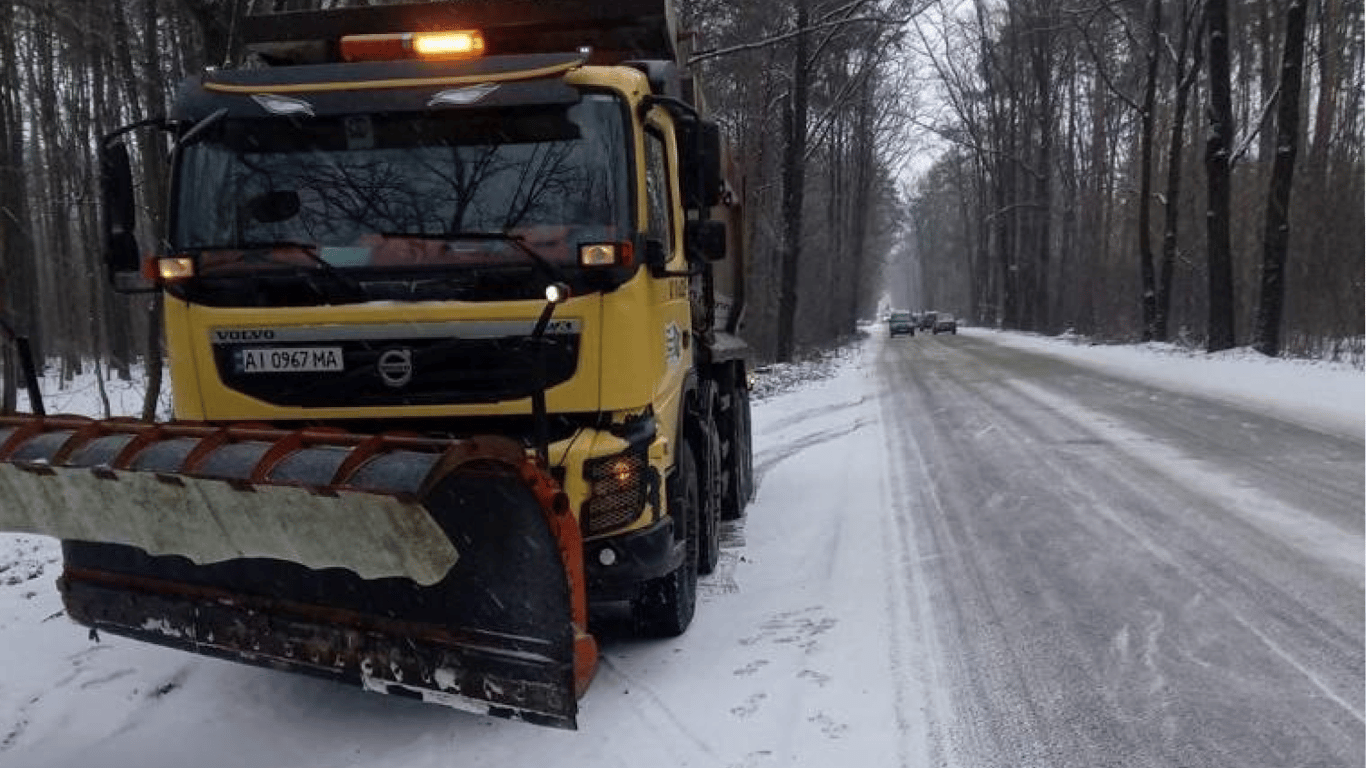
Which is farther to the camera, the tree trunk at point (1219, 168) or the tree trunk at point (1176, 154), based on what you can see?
the tree trunk at point (1176, 154)

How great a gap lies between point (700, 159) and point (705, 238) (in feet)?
1.41

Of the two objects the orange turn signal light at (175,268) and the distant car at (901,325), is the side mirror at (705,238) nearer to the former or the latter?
the orange turn signal light at (175,268)

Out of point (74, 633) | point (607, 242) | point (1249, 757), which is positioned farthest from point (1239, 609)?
point (74, 633)

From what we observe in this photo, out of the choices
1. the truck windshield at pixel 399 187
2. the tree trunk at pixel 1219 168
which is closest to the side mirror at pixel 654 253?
the truck windshield at pixel 399 187

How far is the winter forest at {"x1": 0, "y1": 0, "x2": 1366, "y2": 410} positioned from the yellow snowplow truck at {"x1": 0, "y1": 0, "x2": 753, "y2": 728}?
1072 millimetres

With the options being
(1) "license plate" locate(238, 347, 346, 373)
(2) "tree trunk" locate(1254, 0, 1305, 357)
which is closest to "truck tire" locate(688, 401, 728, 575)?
(1) "license plate" locate(238, 347, 346, 373)

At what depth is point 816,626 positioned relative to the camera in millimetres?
5066

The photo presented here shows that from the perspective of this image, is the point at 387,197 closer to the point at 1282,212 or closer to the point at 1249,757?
the point at 1249,757

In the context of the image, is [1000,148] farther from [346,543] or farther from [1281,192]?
[346,543]

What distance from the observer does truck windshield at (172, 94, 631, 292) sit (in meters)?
4.21

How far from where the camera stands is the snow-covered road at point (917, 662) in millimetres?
3748

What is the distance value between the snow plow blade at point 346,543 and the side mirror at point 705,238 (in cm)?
213

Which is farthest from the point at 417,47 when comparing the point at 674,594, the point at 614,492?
the point at 674,594

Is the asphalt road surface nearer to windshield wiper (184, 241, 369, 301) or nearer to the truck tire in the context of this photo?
Result: the truck tire
